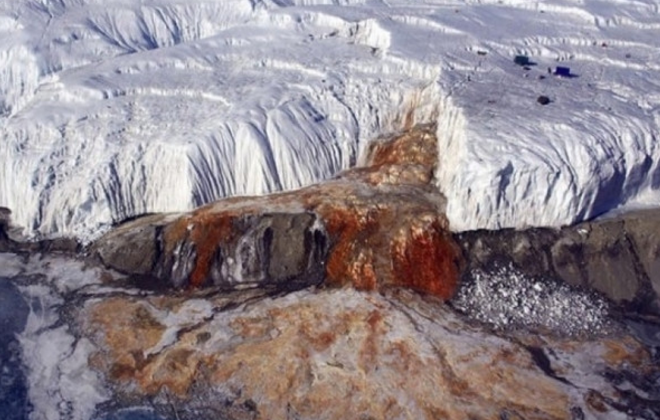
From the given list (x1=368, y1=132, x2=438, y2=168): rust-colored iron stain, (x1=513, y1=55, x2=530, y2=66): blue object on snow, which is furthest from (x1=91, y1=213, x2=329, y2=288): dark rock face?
(x1=513, y1=55, x2=530, y2=66): blue object on snow

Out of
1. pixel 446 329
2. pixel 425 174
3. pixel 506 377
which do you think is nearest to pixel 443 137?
pixel 425 174

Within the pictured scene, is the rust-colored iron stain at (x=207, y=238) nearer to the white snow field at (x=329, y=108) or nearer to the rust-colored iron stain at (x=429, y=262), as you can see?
the white snow field at (x=329, y=108)

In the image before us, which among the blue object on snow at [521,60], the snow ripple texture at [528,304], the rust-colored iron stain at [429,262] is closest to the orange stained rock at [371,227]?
the rust-colored iron stain at [429,262]

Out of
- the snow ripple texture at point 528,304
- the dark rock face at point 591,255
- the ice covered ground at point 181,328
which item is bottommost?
the ice covered ground at point 181,328

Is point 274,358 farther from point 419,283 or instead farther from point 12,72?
point 12,72

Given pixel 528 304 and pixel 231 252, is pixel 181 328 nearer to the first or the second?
pixel 231 252

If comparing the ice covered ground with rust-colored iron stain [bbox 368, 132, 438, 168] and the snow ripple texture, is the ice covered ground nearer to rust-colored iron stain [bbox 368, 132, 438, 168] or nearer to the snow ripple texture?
the snow ripple texture

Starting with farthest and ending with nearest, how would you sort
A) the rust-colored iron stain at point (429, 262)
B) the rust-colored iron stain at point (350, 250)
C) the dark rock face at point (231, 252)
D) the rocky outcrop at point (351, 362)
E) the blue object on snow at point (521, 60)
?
the blue object on snow at point (521, 60) → the dark rock face at point (231, 252) → the rust-colored iron stain at point (350, 250) → the rust-colored iron stain at point (429, 262) → the rocky outcrop at point (351, 362)
